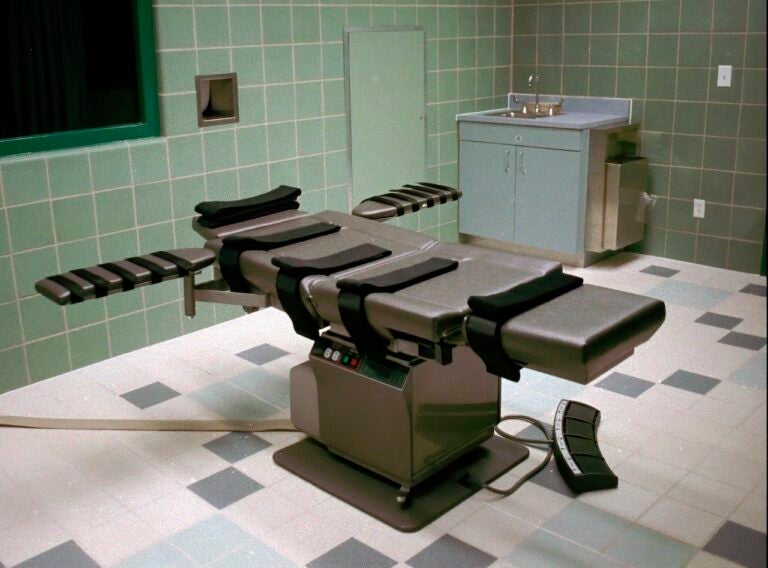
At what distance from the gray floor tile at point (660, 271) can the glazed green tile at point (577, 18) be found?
1504 millimetres

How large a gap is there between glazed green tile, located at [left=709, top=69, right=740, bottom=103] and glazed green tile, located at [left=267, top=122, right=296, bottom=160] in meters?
2.30

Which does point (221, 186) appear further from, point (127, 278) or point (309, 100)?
point (127, 278)

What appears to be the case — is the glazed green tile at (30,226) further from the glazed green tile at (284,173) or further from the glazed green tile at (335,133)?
the glazed green tile at (335,133)

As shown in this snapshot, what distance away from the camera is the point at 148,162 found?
3436mm

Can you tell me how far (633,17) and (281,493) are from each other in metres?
3.54

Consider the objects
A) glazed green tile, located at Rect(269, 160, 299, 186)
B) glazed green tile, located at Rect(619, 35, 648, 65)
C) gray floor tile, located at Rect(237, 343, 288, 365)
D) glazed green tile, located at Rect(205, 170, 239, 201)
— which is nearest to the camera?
gray floor tile, located at Rect(237, 343, 288, 365)

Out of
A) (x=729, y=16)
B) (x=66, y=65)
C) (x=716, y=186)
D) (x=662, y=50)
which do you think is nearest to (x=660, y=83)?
(x=662, y=50)

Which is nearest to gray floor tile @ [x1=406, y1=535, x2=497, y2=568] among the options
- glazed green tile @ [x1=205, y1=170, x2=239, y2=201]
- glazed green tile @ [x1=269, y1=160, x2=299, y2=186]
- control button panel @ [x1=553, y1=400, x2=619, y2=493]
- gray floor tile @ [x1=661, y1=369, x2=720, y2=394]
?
control button panel @ [x1=553, y1=400, x2=619, y2=493]

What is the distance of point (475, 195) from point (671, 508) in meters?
2.90

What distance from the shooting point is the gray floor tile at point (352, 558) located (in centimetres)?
208

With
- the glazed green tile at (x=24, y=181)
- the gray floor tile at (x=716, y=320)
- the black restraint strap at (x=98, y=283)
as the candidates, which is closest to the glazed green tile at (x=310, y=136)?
the glazed green tile at (x=24, y=181)

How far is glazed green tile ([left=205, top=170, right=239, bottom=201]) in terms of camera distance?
145 inches

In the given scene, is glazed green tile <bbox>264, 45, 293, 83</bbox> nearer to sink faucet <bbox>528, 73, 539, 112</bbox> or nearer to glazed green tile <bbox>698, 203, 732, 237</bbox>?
sink faucet <bbox>528, 73, 539, 112</bbox>

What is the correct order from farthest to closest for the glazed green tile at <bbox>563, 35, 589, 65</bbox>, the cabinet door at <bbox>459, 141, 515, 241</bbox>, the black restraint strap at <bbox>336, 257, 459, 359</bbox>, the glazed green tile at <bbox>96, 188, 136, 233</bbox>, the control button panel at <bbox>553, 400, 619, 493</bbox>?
the glazed green tile at <bbox>563, 35, 589, 65</bbox>, the cabinet door at <bbox>459, 141, 515, 241</bbox>, the glazed green tile at <bbox>96, 188, 136, 233</bbox>, the control button panel at <bbox>553, 400, 619, 493</bbox>, the black restraint strap at <bbox>336, 257, 459, 359</bbox>
